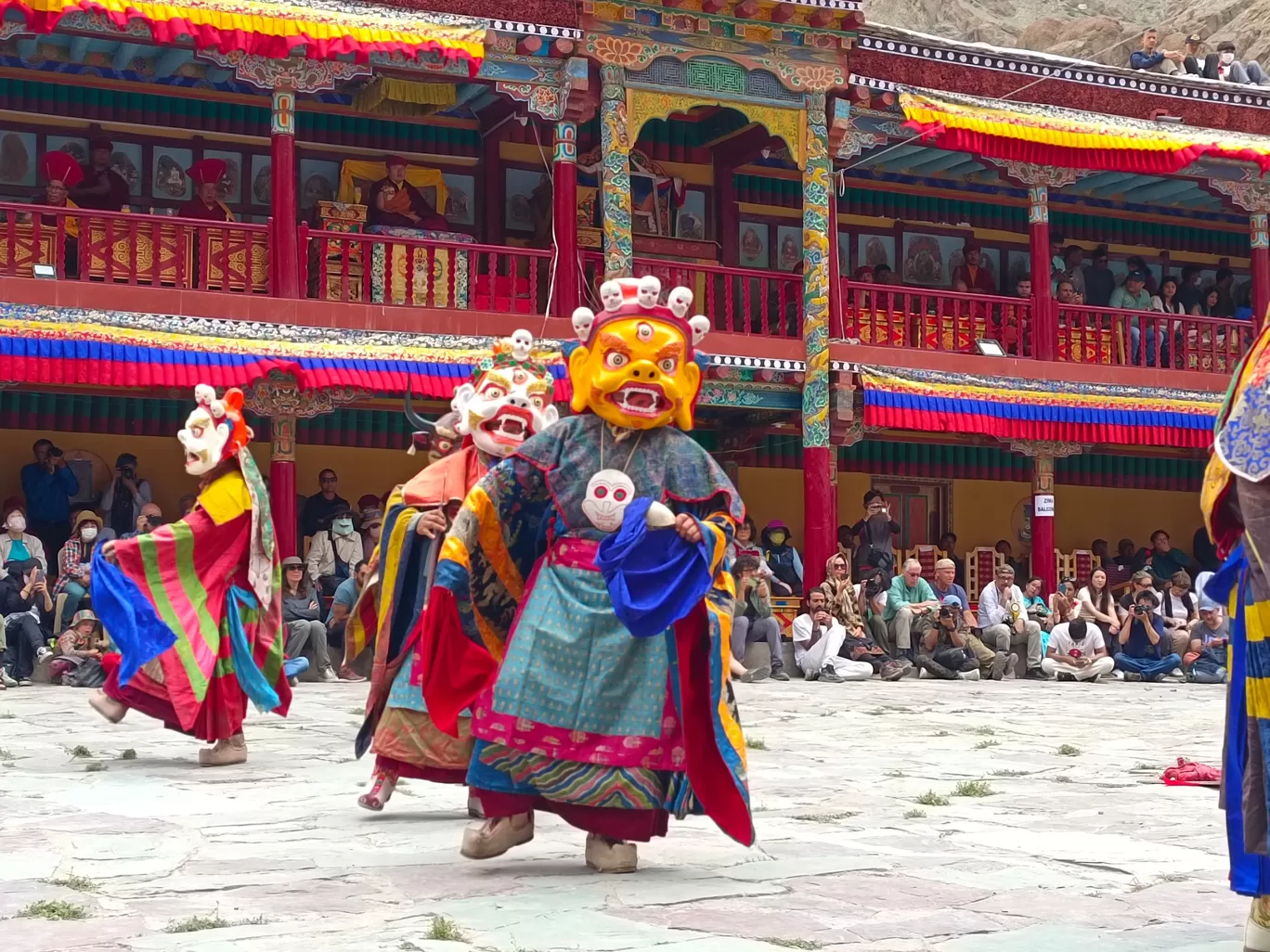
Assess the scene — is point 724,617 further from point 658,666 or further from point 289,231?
point 289,231

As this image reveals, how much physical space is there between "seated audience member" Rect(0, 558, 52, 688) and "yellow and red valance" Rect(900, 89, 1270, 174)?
896cm

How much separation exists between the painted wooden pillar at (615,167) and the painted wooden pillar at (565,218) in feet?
0.91

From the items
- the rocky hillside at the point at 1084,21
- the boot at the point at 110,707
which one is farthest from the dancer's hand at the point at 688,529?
the rocky hillside at the point at 1084,21

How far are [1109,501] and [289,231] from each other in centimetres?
1072

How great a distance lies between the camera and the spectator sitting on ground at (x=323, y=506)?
15555 millimetres

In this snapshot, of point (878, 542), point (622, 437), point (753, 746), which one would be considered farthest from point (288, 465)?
point (622, 437)

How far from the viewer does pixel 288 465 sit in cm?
1528

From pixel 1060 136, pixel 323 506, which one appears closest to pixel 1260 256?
pixel 1060 136

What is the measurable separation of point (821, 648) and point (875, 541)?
2508 mm

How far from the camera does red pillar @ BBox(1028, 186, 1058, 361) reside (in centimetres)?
1855

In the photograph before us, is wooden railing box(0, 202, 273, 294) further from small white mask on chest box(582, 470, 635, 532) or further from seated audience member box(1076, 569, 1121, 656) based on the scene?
small white mask on chest box(582, 470, 635, 532)

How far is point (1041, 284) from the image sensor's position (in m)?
18.6

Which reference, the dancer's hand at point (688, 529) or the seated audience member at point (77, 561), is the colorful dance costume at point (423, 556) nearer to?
the dancer's hand at point (688, 529)

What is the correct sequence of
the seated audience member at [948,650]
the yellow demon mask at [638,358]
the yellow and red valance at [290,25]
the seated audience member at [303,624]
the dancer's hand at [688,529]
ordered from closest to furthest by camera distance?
the dancer's hand at [688,529] < the yellow demon mask at [638,358] < the seated audience member at [303,624] < the yellow and red valance at [290,25] < the seated audience member at [948,650]
